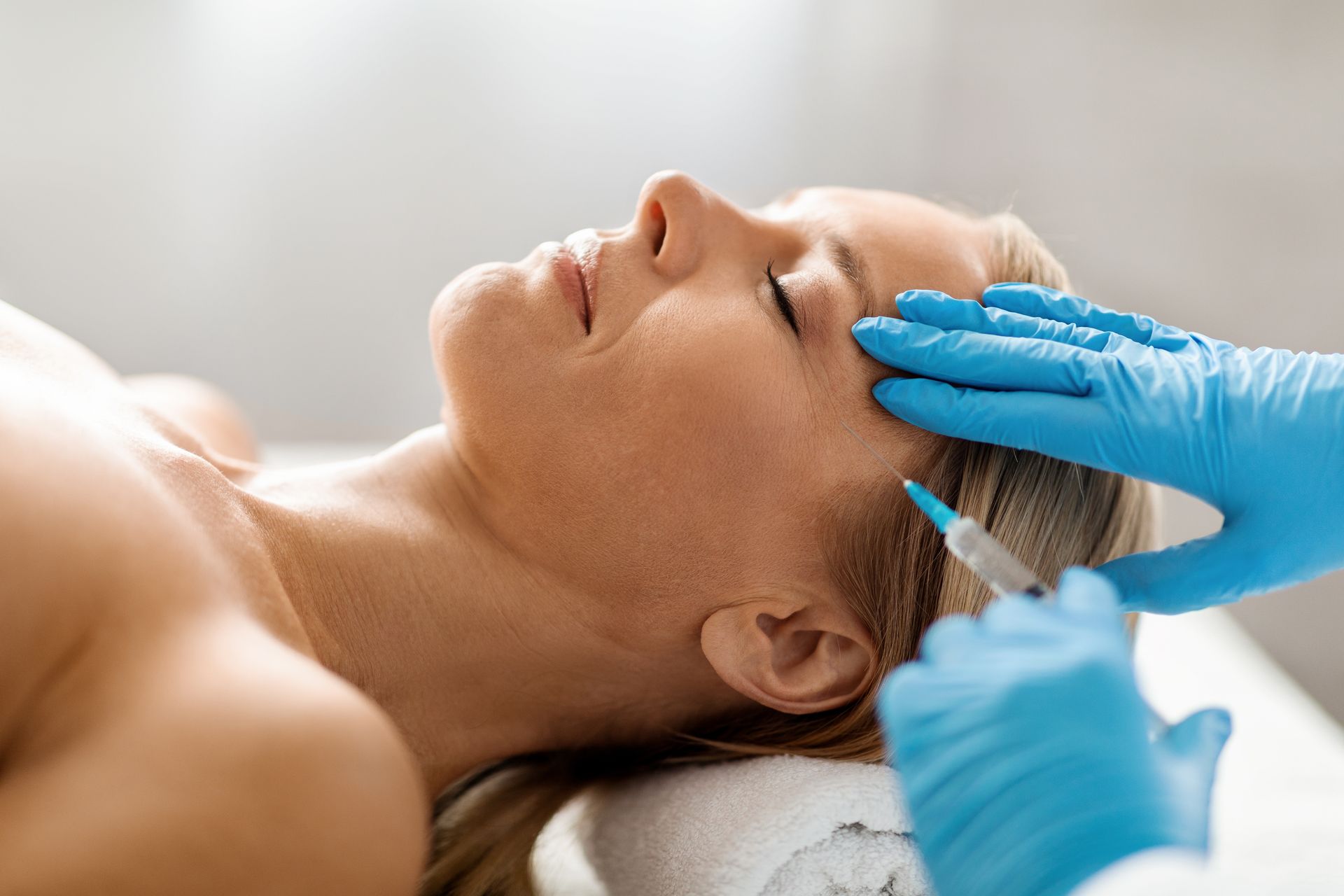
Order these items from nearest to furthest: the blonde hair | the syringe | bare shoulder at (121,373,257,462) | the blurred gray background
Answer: the syringe → the blonde hair → bare shoulder at (121,373,257,462) → the blurred gray background

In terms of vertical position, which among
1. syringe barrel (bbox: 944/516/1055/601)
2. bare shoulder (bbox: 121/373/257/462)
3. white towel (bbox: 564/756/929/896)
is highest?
syringe barrel (bbox: 944/516/1055/601)

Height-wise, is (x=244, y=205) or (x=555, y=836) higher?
(x=244, y=205)

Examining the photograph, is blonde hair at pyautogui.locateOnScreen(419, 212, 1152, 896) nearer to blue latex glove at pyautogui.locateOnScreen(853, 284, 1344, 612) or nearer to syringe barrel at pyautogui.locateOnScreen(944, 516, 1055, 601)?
blue latex glove at pyautogui.locateOnScreen(853, 284, 1344, 612)

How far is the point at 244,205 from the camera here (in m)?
2.39

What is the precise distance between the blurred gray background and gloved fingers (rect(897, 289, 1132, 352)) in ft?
3.95

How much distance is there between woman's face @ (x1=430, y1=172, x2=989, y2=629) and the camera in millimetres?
1175

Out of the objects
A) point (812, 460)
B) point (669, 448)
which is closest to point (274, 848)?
point (669, 448)

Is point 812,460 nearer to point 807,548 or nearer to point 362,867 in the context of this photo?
point 807,548

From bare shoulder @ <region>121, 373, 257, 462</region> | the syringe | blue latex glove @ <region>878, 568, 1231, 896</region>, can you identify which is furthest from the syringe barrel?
bare shoulder @ <region>121, 373, 257, 462</region>

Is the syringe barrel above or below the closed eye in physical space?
below

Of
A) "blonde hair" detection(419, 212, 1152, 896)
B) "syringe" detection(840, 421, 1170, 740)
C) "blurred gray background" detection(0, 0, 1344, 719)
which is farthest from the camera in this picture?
"blurred gray background" detection(0, 0, 1344, 719)

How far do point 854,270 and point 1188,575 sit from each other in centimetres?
51

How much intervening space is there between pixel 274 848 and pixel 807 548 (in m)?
0.66

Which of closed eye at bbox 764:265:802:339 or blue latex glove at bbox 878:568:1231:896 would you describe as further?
closed eye at bbox 764:265:802:339
